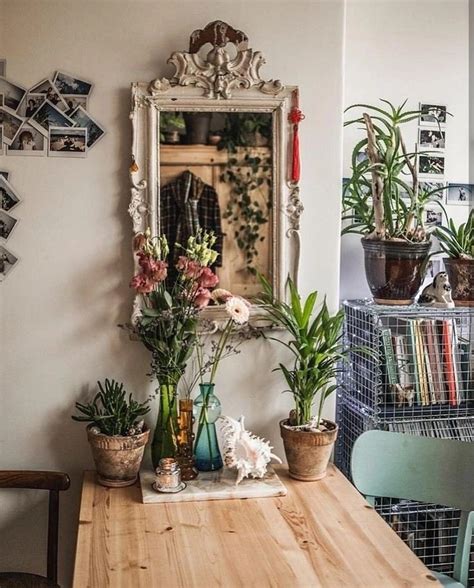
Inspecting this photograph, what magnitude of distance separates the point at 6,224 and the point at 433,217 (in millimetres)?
1492

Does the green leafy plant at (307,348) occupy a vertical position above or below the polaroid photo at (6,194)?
below

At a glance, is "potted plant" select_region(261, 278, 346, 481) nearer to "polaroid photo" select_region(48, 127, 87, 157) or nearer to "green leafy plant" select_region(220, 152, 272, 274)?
"green leafy plant" select_region(220, 152, 272, 274)

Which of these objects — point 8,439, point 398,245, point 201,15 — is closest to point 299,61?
point 201,15

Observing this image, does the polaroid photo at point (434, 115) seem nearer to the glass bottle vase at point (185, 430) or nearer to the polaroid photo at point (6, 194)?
the glass bottle vase at point (185, 430)

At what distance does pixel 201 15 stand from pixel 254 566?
159cm

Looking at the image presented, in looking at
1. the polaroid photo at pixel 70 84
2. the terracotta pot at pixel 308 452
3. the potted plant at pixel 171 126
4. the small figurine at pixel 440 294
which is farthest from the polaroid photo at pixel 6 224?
the small figurine at pixel 440 294

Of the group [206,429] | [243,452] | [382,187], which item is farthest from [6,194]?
[382,187]

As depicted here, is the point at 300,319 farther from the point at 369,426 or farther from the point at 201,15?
the point at 201,15

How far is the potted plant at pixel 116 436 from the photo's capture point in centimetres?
209

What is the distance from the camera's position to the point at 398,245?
2.26 m

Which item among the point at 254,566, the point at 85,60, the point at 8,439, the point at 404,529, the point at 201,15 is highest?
the point at 201,15

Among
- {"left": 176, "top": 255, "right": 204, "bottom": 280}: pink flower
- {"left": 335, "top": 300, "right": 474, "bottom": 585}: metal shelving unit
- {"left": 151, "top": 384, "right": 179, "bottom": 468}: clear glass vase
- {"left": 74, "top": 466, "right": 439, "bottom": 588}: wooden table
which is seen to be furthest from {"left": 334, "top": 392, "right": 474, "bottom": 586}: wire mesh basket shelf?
{"left": 176, "top": 255, "right": 204, "bottom": 280}: pink flower

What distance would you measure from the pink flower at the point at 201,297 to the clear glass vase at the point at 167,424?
26 cm

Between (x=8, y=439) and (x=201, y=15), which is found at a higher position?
(x=201, y=15)
